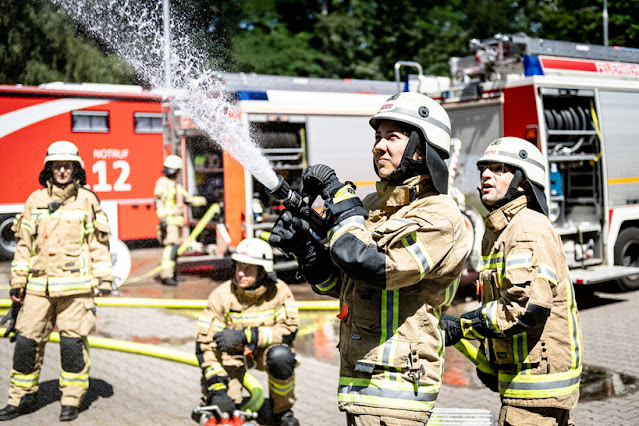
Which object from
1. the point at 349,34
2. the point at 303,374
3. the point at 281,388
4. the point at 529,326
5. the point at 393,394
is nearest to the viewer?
the point at 393,394

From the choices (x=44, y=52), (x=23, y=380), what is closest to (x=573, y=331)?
(x=23, y=380)

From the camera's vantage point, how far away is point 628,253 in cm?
969

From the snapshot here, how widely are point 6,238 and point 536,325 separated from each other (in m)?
12.3

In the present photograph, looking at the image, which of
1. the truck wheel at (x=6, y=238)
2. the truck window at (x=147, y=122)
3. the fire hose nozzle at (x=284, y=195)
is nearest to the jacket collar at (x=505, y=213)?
the fire hose nozzle at (x=284, y=195)

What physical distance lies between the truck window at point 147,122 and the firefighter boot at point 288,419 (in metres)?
11.0

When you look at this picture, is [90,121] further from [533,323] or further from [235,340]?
[533,323]

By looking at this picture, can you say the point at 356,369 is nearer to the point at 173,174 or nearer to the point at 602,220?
the point at 602,220

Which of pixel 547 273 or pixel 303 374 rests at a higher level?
pixel 547 273

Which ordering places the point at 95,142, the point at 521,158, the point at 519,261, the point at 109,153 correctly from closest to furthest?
the point at 519,261, the point at 521,158, the point at 95,142, the point at 109,153

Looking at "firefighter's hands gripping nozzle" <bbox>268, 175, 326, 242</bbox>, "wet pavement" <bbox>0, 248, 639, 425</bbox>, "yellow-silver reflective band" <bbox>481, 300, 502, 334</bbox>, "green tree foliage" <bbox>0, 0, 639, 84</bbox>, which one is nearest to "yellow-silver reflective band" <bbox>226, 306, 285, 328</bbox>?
"wet pavement" <bbox>0, 248, 639, 425</bbox>

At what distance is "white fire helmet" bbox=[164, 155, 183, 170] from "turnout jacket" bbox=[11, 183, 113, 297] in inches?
209

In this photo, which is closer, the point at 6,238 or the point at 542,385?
the point at 542,385

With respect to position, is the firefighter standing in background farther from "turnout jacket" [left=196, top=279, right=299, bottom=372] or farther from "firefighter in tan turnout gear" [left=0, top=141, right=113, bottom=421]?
"turnout jacket" [left=196, top=279, right=299, bottom=372]

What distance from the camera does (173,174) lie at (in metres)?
10.8
